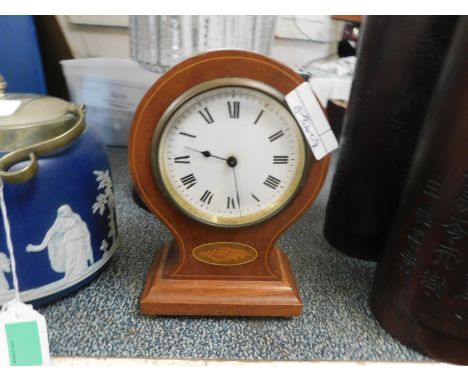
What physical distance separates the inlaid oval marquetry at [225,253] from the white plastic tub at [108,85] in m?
0.72

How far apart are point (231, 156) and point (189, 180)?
0.24 feet

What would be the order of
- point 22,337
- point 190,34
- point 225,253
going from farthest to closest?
point 190,34 → point 225,253 → point 22,337

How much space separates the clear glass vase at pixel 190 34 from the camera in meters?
0.84

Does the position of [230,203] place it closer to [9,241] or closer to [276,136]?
[276,136]

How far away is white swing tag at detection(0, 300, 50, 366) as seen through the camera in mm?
508

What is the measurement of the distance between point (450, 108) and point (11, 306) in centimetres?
64

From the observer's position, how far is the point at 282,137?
0.54 metres

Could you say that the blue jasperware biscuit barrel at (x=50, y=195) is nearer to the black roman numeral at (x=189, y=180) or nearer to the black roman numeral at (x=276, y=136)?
the black roman numeral at (x=189, y=180)

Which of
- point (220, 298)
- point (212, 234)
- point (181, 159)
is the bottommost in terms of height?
point (220, 298)

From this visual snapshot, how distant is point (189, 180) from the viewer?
563mm

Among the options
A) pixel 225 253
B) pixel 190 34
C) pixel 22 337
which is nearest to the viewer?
pixel 22 337

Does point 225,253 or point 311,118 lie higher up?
point 311,118

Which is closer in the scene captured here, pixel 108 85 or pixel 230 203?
pixel 230 203

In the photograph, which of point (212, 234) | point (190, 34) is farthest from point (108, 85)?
point (212, 234)
